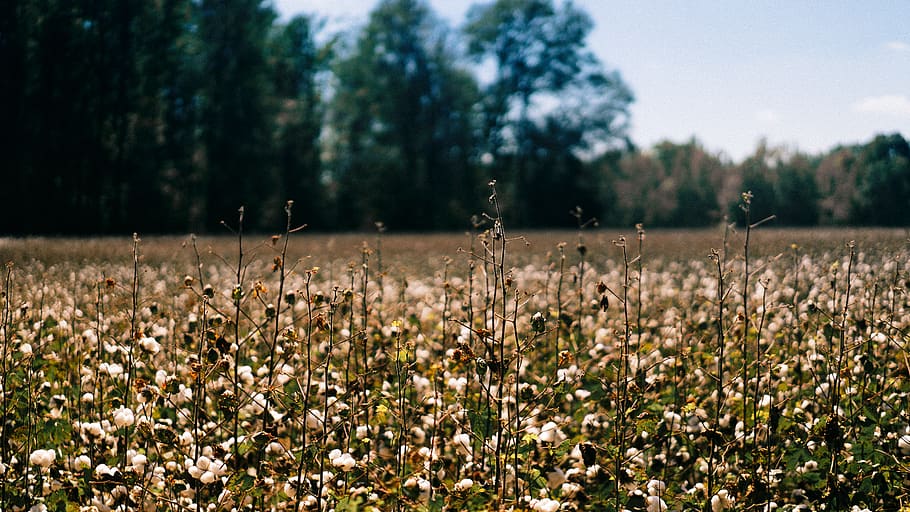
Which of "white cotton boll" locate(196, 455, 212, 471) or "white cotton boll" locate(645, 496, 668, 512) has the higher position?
"white cotton boll" locate(196, 455, 212, 471)

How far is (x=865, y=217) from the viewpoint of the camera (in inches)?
333

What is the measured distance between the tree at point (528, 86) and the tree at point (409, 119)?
1683mm

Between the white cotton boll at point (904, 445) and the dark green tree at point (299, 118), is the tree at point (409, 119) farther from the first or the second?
the white cotton boll at point (904, 445)

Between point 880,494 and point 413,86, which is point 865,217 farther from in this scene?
point 413,86

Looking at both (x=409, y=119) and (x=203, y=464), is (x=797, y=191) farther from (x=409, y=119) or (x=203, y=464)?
(x=409, y=119)

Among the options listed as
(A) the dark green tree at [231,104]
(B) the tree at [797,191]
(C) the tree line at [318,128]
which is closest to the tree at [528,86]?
(C) the tree line at [318,128]

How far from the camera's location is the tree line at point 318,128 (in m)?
16.5

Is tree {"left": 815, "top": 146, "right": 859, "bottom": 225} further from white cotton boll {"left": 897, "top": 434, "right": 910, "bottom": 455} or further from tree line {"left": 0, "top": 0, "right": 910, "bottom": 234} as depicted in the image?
white cotton boll {"left": 897, "top": 434, "right": 910, "bottom": 455}

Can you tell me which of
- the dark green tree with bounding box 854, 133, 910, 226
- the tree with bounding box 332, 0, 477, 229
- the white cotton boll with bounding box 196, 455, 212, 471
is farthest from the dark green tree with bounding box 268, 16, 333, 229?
the white cotton boll with bounding box 196, 455, 212, 471

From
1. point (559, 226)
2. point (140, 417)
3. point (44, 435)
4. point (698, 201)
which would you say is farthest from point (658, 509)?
point (559, 226)

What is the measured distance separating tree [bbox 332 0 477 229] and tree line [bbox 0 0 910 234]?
0.09 m

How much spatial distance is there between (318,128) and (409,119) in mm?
5787

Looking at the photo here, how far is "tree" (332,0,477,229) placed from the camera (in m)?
42.3

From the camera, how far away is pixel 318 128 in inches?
1572
